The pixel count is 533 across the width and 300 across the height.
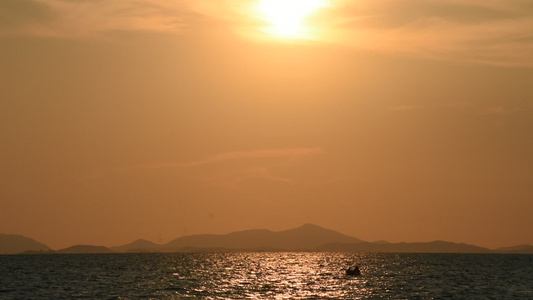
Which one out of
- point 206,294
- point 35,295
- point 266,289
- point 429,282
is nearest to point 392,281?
point 429,282

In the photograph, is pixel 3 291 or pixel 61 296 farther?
pixel 3 291

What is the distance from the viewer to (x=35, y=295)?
92.9m

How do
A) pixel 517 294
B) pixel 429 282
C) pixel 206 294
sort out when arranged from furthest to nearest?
pixel 429 282
pixel 517 294
pixel 206 294

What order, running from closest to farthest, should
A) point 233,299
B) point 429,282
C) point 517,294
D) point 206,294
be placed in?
point 233,299, point 206,294, point 517,294, point 429,282

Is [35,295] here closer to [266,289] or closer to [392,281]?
[266,289]

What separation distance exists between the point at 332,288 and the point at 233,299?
2401cm

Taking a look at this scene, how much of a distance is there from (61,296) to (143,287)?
58.1 feet

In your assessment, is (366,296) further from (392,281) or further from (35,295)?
(35,295)

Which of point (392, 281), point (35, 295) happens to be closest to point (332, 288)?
point (392, 281)

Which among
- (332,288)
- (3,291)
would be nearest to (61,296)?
(3,291)

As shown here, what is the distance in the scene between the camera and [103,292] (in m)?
96.7

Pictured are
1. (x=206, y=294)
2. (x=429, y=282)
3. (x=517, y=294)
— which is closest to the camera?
(x=206, y=294)

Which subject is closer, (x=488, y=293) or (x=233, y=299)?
(x=233, y=299)

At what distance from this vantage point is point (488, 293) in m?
102
